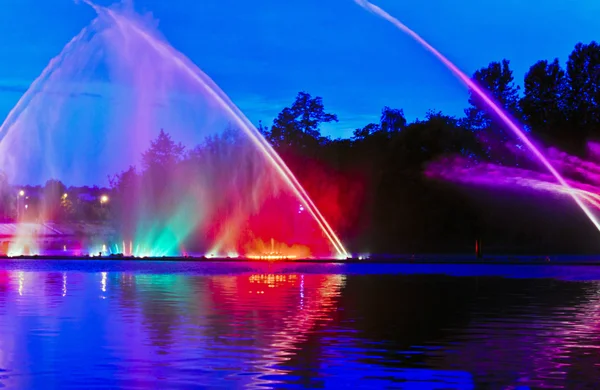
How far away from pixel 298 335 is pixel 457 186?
2723 inches

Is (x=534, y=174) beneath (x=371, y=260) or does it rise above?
above

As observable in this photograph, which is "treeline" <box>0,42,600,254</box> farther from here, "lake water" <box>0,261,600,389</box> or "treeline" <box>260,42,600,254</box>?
"lake water" <box>0,261,600,389</box>

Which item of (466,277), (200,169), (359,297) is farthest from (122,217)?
(359,297)

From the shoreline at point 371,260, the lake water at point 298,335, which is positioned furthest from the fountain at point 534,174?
the lake water at point 298,335

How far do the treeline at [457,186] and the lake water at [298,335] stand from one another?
159 ft

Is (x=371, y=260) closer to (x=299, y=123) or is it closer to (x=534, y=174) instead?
(x=534, y=174)

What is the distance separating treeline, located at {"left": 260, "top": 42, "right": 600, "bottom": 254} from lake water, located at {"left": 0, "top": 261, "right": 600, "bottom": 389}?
4840 centimetres

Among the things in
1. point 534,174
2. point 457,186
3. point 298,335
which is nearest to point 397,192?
point 457,186

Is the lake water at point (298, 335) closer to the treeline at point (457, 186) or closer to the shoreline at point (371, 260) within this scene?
the shoreline at point (371, 260)

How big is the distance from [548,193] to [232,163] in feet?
84.8

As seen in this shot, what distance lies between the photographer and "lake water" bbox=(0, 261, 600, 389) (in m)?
13.4

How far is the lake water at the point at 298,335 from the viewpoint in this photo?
13.4m

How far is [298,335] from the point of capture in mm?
18578

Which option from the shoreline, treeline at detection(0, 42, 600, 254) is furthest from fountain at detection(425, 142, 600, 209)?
the shoreline
